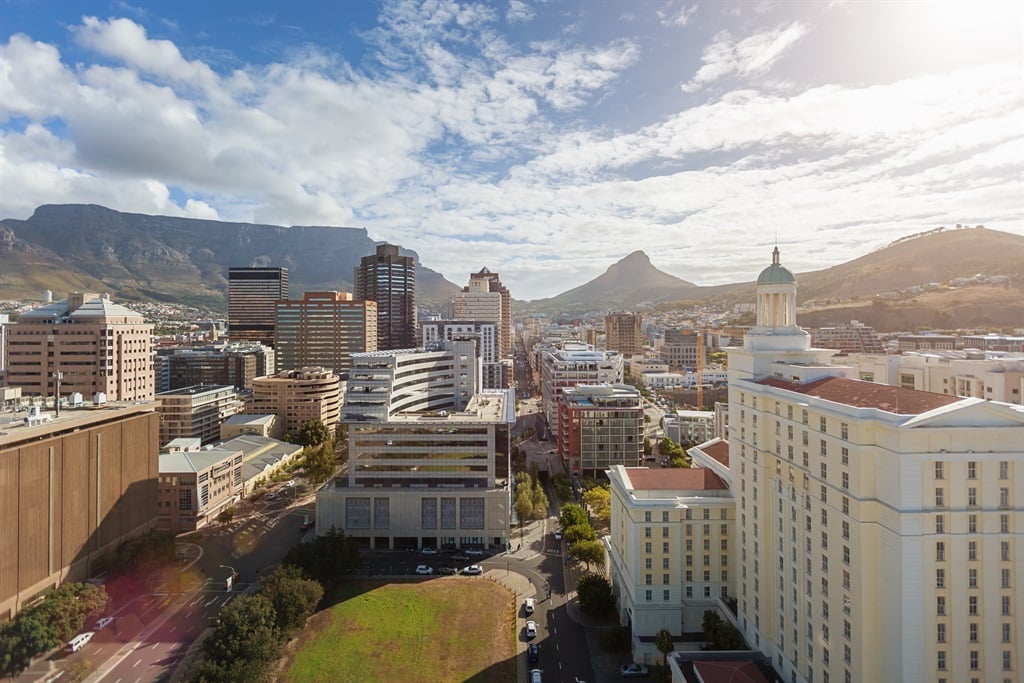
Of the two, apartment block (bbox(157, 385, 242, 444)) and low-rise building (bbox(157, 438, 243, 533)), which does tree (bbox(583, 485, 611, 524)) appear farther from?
apartment block (bbox(157, 385, 242, 444))

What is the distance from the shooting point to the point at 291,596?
1444 inches

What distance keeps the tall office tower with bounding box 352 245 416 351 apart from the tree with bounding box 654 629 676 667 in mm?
142770

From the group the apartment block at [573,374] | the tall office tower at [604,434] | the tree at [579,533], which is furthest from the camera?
the apartment block at [573,374]

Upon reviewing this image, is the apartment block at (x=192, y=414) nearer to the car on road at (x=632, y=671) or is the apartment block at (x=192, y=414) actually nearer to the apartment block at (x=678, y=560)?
the apartment block at (x=678, y=560)

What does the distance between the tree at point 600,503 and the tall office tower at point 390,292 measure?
120199 mm

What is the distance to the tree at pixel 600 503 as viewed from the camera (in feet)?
179

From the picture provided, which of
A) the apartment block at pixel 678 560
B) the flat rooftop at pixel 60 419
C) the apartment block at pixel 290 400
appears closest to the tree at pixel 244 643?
the flat rooftop at pixel 60 419

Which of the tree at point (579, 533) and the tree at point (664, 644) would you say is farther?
the tree at point (579, 533)

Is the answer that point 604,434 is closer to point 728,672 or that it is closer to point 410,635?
point 410,635

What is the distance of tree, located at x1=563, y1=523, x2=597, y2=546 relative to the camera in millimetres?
47438

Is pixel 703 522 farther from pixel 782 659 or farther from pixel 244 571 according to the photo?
pixel 244 571

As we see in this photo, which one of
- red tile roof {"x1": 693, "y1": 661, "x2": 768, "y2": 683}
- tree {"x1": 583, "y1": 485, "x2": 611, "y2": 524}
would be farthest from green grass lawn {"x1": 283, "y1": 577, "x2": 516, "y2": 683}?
tree {"x1": 583, "y1": 485, "x2": 611, "y2": 524}

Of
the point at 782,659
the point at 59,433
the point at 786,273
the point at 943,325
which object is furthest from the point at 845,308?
the point at 59,433

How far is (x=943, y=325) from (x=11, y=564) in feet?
584
